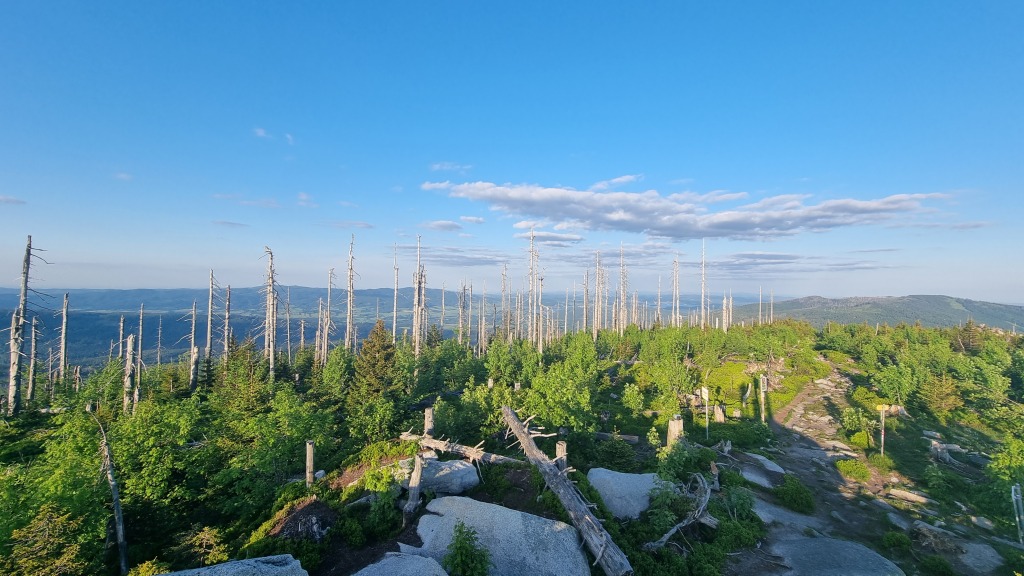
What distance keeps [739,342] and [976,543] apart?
43361 millimetres

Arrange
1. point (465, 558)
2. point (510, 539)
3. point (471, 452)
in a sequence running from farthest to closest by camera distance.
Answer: point (471, 452) → point (510, 539) → point (465, 558)

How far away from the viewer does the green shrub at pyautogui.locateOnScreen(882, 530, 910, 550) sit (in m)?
16.9

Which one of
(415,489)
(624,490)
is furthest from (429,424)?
(624,490)

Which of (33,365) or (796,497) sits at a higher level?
(33,365)

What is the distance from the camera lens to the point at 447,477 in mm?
17406

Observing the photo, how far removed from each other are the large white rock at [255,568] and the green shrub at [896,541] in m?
22.6

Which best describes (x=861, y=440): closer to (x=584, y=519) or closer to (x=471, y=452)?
(x=584, y=519)

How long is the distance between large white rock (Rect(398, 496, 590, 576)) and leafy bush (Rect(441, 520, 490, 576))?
0.98m

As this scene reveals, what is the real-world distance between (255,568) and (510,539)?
745 centimetres

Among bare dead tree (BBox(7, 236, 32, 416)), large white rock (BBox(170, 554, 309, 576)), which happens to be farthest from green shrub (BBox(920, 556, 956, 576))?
bare dead tree (BBox(7, 236, 32, 416))

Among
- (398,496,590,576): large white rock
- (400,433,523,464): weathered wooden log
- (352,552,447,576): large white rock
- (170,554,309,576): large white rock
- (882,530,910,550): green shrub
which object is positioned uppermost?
(170,554,309,576): large white rock

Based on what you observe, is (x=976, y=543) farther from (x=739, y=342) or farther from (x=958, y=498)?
(x=739, y=342)

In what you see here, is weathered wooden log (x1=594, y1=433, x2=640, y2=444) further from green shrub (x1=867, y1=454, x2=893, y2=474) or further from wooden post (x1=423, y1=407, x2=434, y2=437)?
green shrub (x1=867, y1=454, x2=893, y2=474)

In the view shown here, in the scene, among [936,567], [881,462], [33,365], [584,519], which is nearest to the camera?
[584,519]
